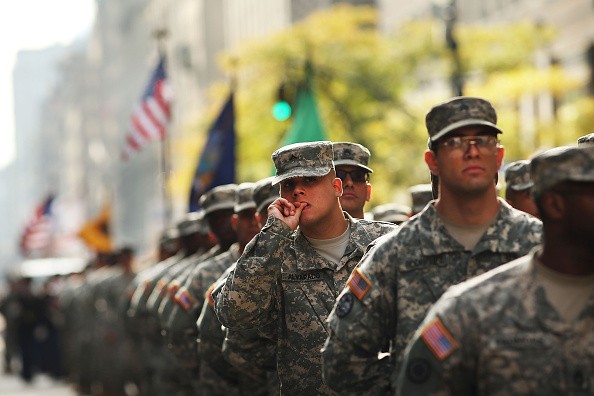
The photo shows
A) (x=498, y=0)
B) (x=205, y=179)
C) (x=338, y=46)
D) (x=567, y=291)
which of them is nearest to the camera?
(x=567, y=291)

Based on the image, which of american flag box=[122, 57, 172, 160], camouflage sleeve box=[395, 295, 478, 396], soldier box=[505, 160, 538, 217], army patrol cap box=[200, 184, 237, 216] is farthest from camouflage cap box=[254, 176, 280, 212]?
american flag box=[122, 57, 172, 160]

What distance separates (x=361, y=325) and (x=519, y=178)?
132 inches

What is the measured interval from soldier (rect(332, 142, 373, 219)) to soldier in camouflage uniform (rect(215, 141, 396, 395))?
1328mm

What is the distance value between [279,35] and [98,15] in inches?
4247

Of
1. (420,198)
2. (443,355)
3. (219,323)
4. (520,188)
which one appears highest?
(443,355)

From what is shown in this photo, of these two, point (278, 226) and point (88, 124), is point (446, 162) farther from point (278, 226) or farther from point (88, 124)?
point (88, 124)

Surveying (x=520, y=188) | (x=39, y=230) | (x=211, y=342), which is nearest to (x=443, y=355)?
(x=520, y=188)

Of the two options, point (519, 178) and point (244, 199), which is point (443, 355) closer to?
point (519, 178)

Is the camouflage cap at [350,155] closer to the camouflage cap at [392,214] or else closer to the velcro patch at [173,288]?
the camouflage cap at [392,214]

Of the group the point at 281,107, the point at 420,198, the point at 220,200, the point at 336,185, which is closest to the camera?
the point at 336,185

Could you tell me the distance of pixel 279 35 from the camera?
4538 centimetres

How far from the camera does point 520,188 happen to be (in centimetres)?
927

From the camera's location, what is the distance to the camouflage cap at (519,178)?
9281mm

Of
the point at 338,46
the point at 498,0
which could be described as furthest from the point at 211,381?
the point at 498,0
